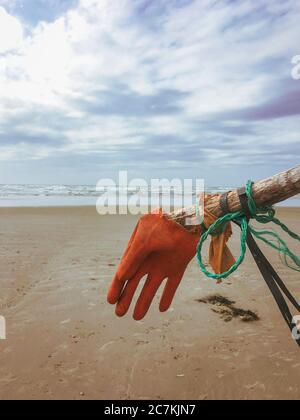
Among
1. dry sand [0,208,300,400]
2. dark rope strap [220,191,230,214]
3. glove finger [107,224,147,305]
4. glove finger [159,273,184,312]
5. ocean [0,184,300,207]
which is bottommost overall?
dry sand [0,208,300,400]

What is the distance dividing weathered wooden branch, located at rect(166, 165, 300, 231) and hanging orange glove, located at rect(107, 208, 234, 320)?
0.05 metres

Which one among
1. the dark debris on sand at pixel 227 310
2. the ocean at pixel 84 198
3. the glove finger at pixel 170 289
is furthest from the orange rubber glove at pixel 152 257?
the ocean at pixel 84 198

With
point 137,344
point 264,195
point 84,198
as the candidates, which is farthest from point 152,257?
point 84,198

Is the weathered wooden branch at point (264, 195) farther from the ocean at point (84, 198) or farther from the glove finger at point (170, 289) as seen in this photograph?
the ocean at point (84, 198)

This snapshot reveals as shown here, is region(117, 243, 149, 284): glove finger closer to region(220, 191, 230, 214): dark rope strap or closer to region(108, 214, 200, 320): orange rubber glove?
region(108, 214, 200, 320): orange rubber glove

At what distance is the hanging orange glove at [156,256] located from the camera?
5.99ft

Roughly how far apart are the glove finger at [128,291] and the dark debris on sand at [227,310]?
1.92 meters

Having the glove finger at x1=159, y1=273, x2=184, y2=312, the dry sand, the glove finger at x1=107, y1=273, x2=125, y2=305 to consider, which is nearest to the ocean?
the dry sand

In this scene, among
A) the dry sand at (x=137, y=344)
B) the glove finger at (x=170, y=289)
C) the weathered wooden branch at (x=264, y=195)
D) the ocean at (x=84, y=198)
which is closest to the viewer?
the weathered wooden branch at (x=264, y=195)

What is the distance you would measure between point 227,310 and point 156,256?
88.7 inches

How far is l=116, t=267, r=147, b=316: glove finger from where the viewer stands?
6.44 ft

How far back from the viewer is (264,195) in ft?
5.24
